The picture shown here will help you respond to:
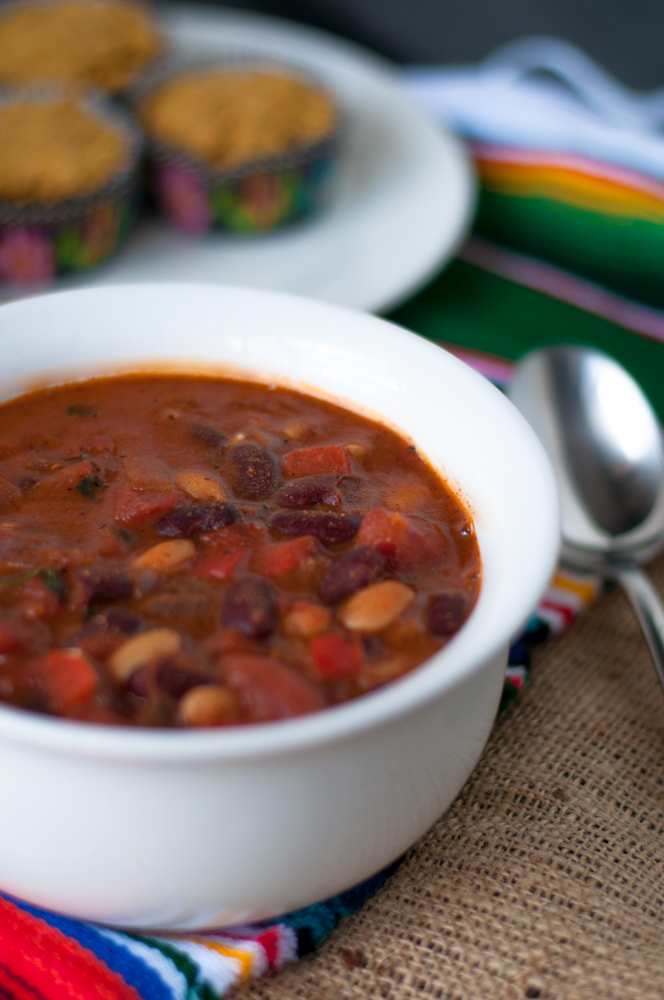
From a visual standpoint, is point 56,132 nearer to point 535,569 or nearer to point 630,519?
point 630,519

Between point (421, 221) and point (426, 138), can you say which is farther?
point (426, 138)

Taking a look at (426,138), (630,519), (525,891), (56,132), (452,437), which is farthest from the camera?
(426,138)

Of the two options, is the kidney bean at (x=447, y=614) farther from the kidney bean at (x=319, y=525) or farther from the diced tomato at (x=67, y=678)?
the diced tomato at (x=67, y=678)

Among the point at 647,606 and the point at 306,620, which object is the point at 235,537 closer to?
the point at 306,620

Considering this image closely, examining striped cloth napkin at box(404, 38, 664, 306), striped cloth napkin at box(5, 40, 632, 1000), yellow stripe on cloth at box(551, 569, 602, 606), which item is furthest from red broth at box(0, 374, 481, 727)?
striped cloth napkin at box(404, 38, 664, 306)

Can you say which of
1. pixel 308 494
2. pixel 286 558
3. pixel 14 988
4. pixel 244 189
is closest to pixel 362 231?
pixel 244 189

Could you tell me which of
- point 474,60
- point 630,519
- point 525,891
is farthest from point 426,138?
point 525,891

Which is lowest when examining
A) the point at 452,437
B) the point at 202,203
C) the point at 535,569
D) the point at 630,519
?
the point at 202,203
